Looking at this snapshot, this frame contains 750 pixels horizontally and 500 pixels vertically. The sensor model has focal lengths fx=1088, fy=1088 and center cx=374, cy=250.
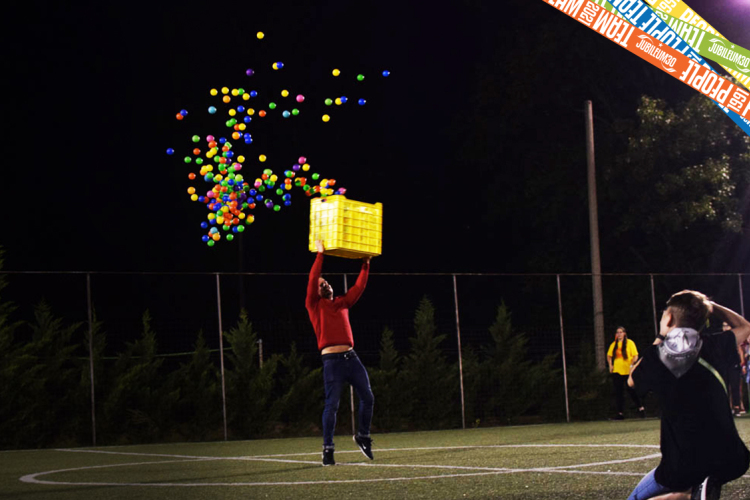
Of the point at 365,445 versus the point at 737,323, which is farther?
the point at 365,445

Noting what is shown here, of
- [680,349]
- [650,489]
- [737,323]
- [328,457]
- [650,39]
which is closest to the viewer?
[680,349]

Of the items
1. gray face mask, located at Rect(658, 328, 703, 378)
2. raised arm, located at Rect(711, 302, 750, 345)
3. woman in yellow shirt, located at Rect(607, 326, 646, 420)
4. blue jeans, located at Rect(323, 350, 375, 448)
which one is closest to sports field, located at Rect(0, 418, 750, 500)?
blue jeans, located at Rect(323, 350, 375, 448)

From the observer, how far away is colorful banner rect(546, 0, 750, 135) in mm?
7957

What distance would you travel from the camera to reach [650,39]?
8281 mm

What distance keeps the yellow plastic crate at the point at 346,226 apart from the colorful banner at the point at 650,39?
9.06 ft

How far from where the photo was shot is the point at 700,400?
5078mm

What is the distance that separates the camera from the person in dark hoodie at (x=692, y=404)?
5055 mm

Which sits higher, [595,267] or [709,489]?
[595,267]

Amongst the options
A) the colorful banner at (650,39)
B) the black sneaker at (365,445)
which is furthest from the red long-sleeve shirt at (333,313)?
the colorful banner at (650,39)

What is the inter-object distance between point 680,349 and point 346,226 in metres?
5.25

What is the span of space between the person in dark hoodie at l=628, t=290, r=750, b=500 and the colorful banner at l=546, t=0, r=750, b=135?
10.4ft

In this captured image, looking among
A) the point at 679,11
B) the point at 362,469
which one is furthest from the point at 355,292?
the point at 679,11

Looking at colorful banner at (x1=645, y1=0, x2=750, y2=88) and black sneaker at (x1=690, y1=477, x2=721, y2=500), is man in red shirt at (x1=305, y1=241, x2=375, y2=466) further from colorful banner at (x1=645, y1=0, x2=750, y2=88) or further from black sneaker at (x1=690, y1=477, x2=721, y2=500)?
black sneaker at (x1=690, y1=477, x2=721, y2=500)

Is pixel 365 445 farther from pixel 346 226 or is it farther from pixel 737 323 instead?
pixel 737 323
